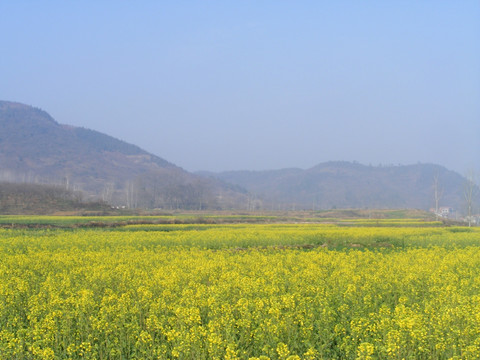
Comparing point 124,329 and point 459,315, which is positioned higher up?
point 459,315

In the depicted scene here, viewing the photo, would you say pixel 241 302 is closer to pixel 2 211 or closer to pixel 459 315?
pixel 459 315

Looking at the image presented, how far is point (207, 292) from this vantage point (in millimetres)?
10922

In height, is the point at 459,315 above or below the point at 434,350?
above

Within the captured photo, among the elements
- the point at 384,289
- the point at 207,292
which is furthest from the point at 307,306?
the point at 384,289

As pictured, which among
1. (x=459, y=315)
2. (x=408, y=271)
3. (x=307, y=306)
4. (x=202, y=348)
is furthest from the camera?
(x=408, y=271)

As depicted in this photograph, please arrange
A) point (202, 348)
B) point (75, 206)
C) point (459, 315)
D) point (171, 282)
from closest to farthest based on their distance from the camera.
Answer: point (202, 348), point (459, 315), point (171, 282), point (75, 206)

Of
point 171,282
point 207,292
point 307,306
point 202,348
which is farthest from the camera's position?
point 171,282

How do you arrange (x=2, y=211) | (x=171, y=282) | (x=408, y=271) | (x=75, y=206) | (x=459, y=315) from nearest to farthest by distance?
(x=459, y=315) < (x=171, y=282) < (x=408, y=271) < (x=2, y=211) < (x=75, y=206)

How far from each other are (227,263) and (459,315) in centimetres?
916

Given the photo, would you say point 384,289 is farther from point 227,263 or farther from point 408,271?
point 227,263

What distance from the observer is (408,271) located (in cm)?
1459

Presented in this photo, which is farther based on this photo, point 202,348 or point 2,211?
point 2,211

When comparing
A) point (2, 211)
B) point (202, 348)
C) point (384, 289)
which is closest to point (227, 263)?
point (384, 289)

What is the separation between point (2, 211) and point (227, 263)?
71.1 m
